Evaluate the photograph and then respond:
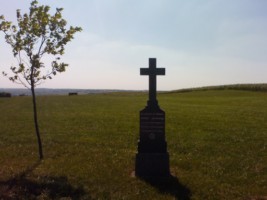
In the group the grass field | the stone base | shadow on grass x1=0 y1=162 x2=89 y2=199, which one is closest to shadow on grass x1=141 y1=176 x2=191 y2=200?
the grass field

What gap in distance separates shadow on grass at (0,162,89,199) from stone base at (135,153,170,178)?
6.79 feet

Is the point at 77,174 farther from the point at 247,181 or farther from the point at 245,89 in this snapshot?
the point at 245,89

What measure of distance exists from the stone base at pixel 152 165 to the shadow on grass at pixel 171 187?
0.28 m

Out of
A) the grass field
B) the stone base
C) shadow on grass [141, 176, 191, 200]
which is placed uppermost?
the stone base

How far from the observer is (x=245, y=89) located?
73.6 meters

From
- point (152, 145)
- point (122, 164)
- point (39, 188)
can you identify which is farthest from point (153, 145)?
point (39, 188)

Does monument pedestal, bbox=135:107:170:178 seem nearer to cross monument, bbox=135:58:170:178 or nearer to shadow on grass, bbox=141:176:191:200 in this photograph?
cross monument, bbox=135:58:170:178

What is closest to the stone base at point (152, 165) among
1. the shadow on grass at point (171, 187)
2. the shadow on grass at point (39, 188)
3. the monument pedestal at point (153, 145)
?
the monument pedestal at point (153, 145)

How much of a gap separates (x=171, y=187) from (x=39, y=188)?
3236 millimetres

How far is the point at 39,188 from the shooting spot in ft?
30.2

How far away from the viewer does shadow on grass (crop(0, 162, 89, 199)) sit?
339 inches

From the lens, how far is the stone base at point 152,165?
1067 centimetres

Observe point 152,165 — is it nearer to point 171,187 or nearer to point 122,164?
point 171,187

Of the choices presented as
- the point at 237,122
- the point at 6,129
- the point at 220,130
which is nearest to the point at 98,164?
the point at 220,130
